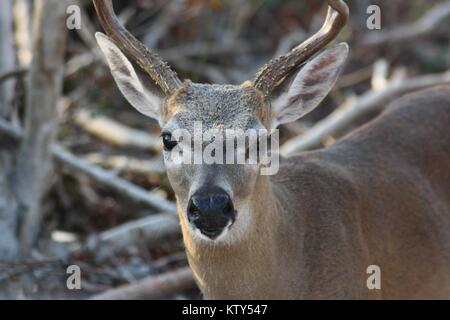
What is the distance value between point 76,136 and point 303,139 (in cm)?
228

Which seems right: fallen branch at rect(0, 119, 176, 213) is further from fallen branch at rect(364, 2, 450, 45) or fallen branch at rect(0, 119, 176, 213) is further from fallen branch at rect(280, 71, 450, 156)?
fallen branch at rect(364, 2, 450, 45)

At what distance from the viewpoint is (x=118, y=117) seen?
10.4 meters

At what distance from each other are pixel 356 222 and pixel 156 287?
1807 millimetres

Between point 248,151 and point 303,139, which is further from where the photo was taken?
point 303,139

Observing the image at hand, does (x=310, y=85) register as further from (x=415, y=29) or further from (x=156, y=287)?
(x=415, y=29)

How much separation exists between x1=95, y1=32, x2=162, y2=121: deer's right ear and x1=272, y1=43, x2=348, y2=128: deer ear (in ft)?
2.35

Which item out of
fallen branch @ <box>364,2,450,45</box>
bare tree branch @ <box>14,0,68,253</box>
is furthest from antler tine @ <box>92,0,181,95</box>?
fallen branch @ <box>364,2,450,45</box>

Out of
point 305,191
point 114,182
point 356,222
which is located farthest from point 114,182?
point 356,222

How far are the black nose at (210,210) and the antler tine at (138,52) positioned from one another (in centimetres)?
91

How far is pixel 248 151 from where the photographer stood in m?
5.13

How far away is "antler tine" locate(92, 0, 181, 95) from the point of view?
552 centimetres

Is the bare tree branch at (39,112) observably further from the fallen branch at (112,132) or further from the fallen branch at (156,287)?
the fallen branch at (112,132)
